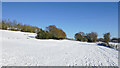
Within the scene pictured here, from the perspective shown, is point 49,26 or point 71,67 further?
point 49,26

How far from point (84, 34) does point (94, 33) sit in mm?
8517

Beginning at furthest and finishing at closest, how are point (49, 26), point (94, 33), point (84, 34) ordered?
1. point (84, 34)
2. point (94, 33)
3. point (49, 26)

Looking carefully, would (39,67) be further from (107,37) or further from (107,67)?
(107,37)

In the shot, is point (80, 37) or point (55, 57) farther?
point (80, 37)

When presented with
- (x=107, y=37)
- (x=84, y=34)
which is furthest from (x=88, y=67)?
(x=84, y=34)

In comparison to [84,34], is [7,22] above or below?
above

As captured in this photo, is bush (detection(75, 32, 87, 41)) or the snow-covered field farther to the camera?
bush (detection(75, 32, 87, 41))

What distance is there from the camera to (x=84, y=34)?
50.2 meters

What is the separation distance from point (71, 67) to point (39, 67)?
160 cm

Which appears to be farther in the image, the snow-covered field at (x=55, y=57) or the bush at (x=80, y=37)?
the bush at (x=80, y=37)

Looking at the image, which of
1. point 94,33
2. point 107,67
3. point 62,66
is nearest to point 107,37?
point 94,33

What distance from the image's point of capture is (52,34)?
3216 cm

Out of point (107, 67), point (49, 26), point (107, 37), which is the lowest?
point (107, 67)

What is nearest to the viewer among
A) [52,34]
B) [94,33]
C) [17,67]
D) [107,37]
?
[17,67]
